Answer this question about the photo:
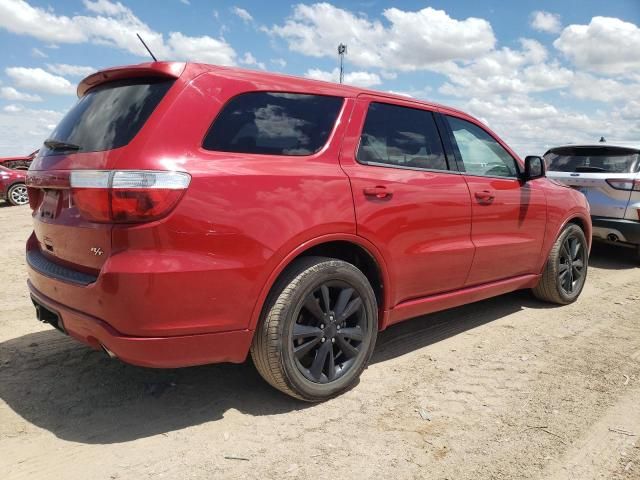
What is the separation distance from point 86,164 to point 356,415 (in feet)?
6.33

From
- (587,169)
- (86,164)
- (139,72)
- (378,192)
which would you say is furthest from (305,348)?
(587,169)

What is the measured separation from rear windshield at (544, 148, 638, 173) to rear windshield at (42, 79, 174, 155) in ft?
21.3

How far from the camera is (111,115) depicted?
2.62 metres

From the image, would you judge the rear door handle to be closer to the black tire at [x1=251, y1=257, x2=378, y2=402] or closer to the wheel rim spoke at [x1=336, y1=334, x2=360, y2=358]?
the black tire at [x1=251, y1=257, x2=378, y2=402]

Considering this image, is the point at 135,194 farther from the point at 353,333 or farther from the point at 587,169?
the point at 587,169

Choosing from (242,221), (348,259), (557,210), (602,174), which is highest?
(602,174)

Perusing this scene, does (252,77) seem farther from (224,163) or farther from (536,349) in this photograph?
(536,349)

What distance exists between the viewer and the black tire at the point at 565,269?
15.9ft

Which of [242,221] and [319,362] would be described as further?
[319,362]

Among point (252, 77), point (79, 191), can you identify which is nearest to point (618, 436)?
point (252, 77)

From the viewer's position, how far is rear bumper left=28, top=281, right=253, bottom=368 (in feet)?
7.72

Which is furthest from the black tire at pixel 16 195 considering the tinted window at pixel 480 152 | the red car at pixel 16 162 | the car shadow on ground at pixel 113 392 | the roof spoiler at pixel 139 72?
the tinted window at pixel 480 152

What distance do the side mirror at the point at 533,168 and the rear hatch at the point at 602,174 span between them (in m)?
3.11

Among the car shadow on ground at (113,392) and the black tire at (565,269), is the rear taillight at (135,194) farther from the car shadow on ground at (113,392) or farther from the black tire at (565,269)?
the black tire at (565,269)
